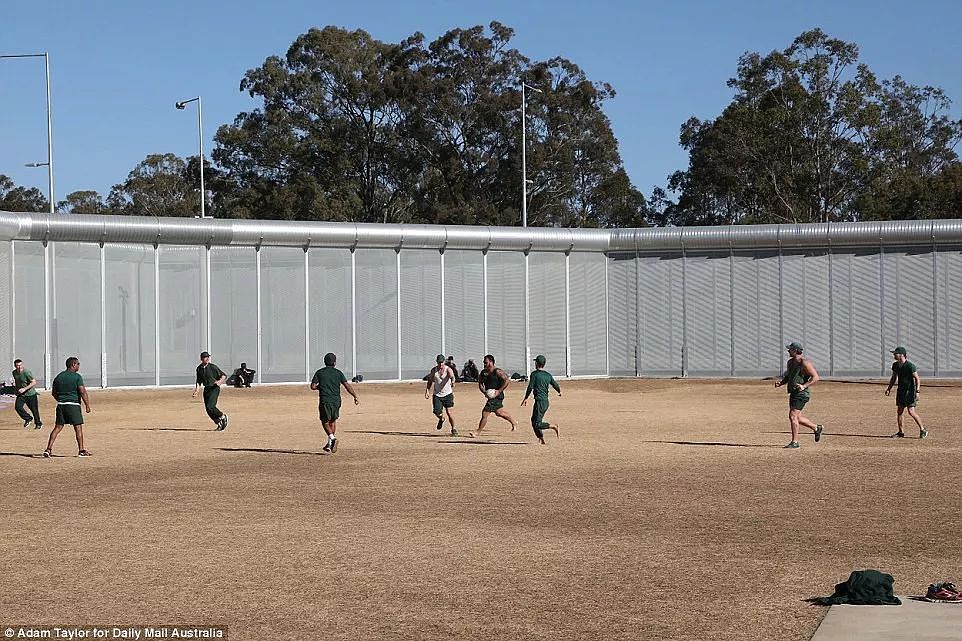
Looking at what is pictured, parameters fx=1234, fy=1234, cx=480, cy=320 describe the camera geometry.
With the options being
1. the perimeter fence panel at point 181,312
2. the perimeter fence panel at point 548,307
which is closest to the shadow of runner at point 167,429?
the perimeter fence panel at point 181,312

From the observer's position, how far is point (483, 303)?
44281mm

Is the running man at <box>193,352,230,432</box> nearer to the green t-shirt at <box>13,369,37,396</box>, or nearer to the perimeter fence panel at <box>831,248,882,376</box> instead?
the green t-shirt at <box>13,369,37,396</box>

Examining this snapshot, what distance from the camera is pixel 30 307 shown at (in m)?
37.6

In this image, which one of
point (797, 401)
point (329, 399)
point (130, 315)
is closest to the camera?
point (329, 399)

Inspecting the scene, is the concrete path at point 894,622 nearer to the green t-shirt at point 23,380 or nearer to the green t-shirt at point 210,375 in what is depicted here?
the green t-shirt at point 210,375

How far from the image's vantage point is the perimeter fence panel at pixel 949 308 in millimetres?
42188

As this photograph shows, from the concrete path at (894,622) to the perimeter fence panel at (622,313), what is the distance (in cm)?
3655

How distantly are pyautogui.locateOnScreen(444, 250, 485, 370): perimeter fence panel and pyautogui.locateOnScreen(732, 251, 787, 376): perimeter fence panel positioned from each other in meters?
9.09

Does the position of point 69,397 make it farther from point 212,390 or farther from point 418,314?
point 418,314

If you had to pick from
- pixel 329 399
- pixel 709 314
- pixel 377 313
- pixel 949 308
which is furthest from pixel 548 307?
pixel 329 399

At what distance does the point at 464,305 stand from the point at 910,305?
1548cm

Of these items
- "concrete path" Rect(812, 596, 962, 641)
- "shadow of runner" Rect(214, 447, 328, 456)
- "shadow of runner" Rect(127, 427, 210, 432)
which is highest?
"concrete path" Rect(812, 596, 962, 641)

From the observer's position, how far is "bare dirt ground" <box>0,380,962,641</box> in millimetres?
8828

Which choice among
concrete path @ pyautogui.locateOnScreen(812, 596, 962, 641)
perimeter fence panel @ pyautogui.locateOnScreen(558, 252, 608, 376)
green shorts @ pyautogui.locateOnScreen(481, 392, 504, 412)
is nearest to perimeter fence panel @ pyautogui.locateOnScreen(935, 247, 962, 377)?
perimeter fence panel @ pyautogui.locateOnScreen(558, 252, 608, 376)
